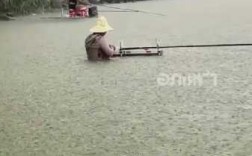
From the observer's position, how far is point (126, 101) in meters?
2.64

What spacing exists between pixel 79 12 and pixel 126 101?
4.86 metres

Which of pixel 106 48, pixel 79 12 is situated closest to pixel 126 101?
pixel 106 48

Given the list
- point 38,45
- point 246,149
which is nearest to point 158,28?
point 38,45

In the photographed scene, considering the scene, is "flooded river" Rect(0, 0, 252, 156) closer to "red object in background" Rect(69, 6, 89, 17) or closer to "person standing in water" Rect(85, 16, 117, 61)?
"person standing in water" Rect(85, 16, 117, 61)

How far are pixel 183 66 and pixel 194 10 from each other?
4.23m

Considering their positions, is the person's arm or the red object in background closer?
the person's arm

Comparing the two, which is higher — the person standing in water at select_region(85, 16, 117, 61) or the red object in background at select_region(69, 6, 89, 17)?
the person standing in water at select_region(85, 16, 117, 61)

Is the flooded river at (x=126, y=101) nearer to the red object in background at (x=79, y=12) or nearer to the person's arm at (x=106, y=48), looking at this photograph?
the person's arm at (x=106, y=48)

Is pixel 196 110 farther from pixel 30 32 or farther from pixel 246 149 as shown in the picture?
pixel 30 32

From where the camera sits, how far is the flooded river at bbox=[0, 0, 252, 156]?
2.01 meters

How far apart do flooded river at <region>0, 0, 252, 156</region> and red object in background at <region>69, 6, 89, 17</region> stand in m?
2.32

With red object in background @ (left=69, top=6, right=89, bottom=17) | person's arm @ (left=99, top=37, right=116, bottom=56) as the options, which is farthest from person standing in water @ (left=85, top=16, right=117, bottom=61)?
red object in background @ (left=69, top=6, right=89, bottom=17)

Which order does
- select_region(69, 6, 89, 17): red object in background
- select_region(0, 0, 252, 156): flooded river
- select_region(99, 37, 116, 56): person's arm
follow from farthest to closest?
select_region(69, 6, 89, 17): red object in background
select_region(99, 37, 116, 56): person's arm
select_region(0, 0, 252, 156): flooded river

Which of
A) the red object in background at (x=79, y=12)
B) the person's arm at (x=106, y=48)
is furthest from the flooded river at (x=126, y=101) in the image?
the red object in background at (x=79, y=12)
